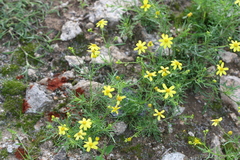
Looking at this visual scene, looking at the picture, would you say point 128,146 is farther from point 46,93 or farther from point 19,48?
point 19,48

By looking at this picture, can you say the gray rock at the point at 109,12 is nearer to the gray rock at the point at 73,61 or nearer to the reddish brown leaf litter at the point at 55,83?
the gray rock at the point at 73,61

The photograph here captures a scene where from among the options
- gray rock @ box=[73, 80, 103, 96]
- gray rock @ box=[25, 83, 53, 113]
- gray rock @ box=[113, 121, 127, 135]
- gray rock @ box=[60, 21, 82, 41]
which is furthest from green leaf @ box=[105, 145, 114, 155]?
gray rock @ box=[60, 21, 82, 41]

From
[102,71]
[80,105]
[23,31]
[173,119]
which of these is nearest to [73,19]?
[23,31]

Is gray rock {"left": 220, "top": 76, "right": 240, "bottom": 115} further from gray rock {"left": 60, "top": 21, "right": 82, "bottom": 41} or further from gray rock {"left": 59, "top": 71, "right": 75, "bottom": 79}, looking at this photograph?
gray rock {"left": 60, "top": 21, "right": 82, "bottom": 41}

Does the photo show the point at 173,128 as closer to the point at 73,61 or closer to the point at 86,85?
the point at 86,85

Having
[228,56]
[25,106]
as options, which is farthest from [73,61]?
[228,56]

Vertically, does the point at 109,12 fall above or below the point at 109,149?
above

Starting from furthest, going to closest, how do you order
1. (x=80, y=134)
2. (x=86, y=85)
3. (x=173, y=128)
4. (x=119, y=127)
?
(x=86, y=85) → (x=173, y=128) → (x=119, y=127) → (x=80, y=134)
